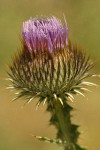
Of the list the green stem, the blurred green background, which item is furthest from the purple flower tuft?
the blurred green background

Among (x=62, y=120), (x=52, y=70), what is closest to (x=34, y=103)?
(x=62, y=120)

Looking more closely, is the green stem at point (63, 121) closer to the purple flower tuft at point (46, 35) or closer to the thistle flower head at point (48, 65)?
the thistle flower head at point (48, 65)

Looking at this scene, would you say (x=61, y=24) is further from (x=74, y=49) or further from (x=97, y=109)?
(x=97, y=109)

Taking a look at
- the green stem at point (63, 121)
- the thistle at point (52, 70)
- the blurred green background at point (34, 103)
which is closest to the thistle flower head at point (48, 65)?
the thistle at point (52, 70)

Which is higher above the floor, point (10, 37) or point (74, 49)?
point (10, 37)

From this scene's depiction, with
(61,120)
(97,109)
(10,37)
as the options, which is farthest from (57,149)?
(10,37)

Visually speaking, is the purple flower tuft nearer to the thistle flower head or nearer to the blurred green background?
the thistle flower head

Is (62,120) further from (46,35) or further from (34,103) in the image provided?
(34,103)
